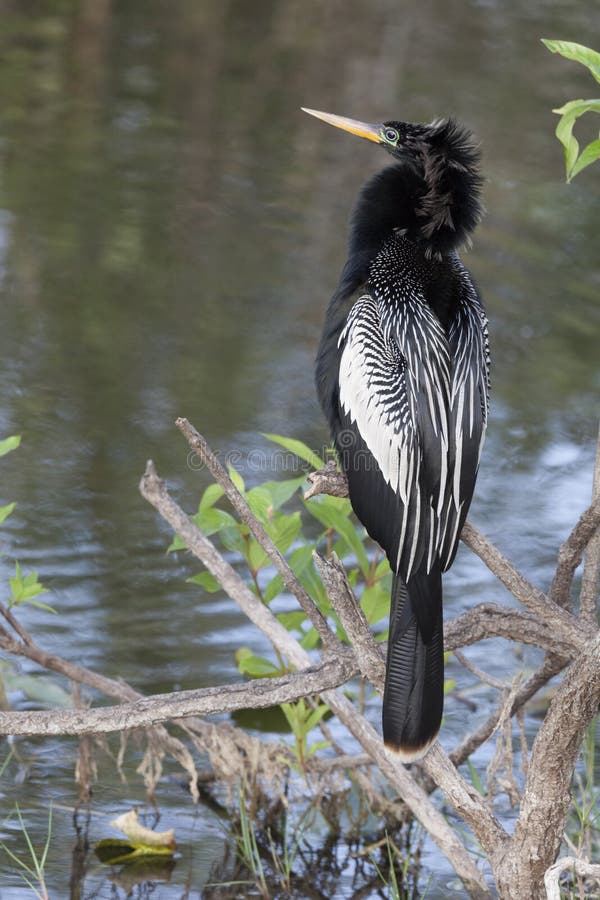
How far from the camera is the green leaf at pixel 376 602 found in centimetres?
310

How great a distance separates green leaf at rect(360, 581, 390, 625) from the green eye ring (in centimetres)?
104

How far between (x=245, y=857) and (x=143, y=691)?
2.44ft

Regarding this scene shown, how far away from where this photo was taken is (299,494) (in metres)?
4.91

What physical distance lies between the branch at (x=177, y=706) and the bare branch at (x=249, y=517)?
12 centimetres

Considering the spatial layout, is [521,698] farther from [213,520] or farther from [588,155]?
[588,155]

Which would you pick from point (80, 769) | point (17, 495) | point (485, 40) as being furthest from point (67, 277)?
Answer: point (485, 40)

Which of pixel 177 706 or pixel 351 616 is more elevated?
pixel 351 616

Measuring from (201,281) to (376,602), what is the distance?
11.7 feet

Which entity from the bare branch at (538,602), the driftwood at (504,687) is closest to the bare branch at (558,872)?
the driftwood at (504,687)

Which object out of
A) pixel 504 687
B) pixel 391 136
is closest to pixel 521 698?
pixel 504 687

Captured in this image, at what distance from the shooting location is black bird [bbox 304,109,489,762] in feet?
8.25

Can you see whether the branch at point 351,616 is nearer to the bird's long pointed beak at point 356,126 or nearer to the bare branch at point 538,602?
the bare branch at point 538,602

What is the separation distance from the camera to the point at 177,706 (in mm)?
2348

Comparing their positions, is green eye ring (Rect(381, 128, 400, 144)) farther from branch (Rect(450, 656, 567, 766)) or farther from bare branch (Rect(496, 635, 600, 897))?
bare branch (Rect(496, 635, 600, 897))
